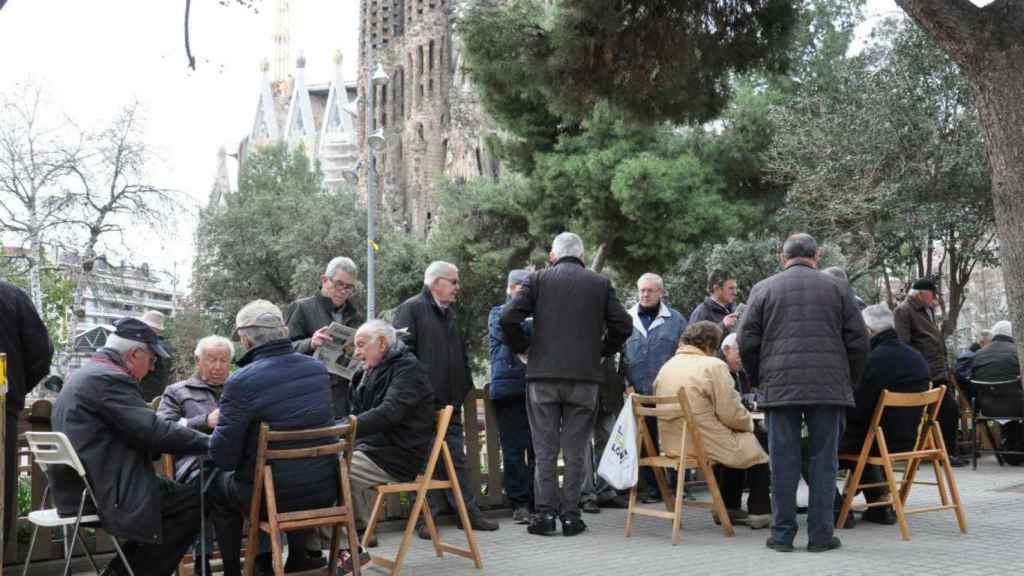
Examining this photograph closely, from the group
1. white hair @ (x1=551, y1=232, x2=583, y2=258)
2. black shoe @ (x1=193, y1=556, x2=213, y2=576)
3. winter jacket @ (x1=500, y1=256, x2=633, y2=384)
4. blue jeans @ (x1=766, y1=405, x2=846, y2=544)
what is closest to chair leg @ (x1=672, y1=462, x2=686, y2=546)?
blue jeans @ (x1=766, y1=405, x2=846, y2=544)

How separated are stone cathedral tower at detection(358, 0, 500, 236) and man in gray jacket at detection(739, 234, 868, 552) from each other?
201 feet

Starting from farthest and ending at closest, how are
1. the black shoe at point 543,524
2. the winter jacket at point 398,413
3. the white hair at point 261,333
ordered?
the black shoe at point 543,524
the winter jacket at point 398,413
the white hair at point 261,333

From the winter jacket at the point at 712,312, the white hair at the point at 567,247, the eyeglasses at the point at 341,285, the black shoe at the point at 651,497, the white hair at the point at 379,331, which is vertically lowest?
the black shoe at the point at 651,497

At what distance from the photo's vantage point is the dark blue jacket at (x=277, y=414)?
527 cm

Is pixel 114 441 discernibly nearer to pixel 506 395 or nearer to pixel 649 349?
pixel 506 395

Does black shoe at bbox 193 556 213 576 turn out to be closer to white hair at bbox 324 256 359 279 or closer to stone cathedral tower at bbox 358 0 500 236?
white hair at bbox 324 256 359 279

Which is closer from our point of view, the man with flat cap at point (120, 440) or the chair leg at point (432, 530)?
the man with flat cap at point (120, 440)

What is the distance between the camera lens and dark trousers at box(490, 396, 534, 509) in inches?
332

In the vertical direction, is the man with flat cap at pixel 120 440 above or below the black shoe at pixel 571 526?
above

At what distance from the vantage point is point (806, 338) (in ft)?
22.1

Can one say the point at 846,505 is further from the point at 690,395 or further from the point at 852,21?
the point at 852,21

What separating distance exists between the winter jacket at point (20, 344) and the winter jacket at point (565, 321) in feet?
9.54

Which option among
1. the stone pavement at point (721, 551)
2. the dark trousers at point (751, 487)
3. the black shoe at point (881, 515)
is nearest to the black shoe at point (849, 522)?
the stone pavement at point (721, 551)

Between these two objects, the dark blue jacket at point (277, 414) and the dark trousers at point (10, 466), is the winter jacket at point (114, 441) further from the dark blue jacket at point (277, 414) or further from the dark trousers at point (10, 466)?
the dark trousers at point (10, 466)
